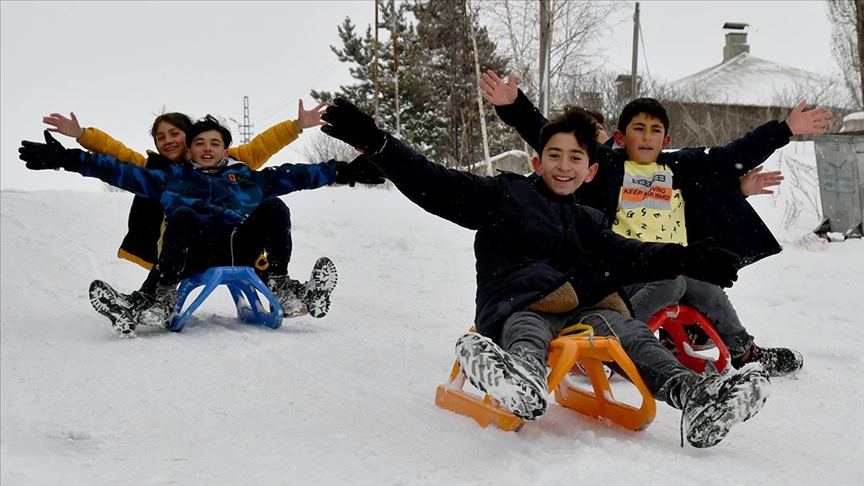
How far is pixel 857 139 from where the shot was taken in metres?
7.73

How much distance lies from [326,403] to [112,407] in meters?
0.68

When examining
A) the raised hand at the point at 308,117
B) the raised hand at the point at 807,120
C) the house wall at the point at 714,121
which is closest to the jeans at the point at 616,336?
the raised hand at the point at 807,120

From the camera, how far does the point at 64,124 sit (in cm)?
445

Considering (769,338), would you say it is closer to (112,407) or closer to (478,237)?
(478,237)

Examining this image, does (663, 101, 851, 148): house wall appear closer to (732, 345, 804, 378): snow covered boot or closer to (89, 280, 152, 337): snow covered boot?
(732, 345, 804, 378): snow covered boot

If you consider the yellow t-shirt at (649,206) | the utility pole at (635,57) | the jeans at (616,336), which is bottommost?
the jeans at (616,336)

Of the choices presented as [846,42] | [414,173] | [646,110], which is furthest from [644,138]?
[846,42]

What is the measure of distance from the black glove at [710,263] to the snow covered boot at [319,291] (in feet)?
7.13

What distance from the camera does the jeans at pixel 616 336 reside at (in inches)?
96.0

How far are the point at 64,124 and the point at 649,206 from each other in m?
2.97

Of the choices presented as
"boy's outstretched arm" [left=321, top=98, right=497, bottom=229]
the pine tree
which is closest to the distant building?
the pine tree

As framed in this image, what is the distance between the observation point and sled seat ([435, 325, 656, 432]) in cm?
245

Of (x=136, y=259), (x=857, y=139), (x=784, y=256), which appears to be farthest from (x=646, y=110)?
(x=857, y=139)

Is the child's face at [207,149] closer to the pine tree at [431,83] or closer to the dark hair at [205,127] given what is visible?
the dark hair at [205,127]
